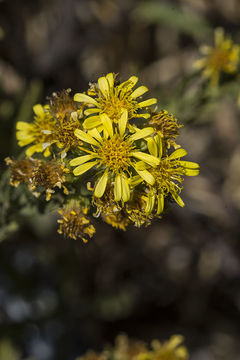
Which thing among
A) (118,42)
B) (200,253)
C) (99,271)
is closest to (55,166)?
(99,271)

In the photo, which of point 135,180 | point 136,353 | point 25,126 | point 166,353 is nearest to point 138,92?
point 135,180

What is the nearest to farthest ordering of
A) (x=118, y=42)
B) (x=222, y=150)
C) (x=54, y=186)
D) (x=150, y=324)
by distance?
(x=54, y=186) → (x=150, y=324) → (x=118, y=42) → (x=222, y=150)

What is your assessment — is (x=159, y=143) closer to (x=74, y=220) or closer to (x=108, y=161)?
(x=108, y=161)

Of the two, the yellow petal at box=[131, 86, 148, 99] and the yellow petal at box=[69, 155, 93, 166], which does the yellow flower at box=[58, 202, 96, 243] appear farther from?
the yellow petal at box=[131, 86, 148, 99]

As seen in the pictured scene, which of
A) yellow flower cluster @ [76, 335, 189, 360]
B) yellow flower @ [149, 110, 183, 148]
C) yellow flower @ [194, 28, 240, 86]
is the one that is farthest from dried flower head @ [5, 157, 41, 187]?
yellow flower @ [194, 28, 240, 86]

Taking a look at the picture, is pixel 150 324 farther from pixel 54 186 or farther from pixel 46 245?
pixel 54 186

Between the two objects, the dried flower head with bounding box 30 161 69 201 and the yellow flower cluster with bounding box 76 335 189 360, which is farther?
the yellow flower cluster with bounding box 76 335 189 360
